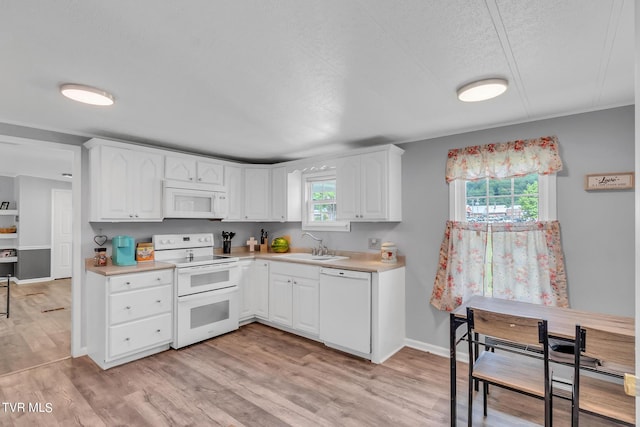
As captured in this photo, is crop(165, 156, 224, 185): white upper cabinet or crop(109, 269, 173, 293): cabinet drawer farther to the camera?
crop(165, 156, 224, 185): white upper cabinet

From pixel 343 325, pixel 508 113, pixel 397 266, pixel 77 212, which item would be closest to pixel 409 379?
pixel 343 325

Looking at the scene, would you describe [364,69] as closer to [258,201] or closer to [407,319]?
[407,319]

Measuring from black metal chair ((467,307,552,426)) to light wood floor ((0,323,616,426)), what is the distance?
0.45 m

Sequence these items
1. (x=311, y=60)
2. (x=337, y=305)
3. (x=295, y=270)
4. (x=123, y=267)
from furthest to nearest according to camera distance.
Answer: (x=295, y=270), (x=337, y=305), (x=123, y=267), (x=311, y=60)

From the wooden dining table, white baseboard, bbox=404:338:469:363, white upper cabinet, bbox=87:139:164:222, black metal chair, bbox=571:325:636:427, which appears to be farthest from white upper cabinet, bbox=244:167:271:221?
black metal chair, bbox=571:325:636:427

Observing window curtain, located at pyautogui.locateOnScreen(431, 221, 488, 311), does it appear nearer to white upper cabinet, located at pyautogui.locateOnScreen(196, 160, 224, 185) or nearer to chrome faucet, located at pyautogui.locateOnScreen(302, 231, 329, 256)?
chrome faucet, located at pyautogui.locateOnScreen(302, 231, 329, 256)

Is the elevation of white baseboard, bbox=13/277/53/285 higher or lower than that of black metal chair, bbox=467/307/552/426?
lower

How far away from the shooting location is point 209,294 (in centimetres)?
373

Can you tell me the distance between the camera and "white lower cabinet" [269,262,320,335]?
367cm

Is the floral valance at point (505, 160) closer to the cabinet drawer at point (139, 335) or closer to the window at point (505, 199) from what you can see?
the window at point (505, 199)

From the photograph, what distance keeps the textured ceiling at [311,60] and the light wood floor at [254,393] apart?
227cm

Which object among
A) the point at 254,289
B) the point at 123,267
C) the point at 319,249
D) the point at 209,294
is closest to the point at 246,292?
the point at 254,289

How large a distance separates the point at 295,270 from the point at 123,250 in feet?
6.05

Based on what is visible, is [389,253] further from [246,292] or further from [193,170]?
[193,170]
